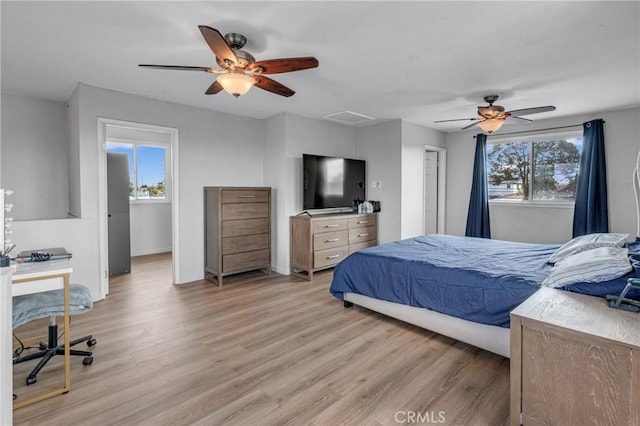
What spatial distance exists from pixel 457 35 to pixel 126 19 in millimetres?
2289

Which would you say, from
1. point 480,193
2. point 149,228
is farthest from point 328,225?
point 149,228

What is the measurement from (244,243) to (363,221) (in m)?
1.89

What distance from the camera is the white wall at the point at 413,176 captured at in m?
5.11

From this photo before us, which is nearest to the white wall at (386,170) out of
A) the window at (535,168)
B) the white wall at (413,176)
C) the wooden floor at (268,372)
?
the white wall at (413,176)

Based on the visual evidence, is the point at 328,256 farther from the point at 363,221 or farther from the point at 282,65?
the point at 282,65

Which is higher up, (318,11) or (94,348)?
(318,11)

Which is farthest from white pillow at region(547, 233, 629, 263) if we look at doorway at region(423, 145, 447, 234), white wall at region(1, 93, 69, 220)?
white wall at region(1, 93, 69, 220)

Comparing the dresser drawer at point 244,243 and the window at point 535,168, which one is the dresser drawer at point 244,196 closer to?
the dresser drawer at point 244,243

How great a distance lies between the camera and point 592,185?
14.5 ft

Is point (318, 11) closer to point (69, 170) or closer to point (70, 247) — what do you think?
point (70, 247)

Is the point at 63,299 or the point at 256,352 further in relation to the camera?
the point at 256,352

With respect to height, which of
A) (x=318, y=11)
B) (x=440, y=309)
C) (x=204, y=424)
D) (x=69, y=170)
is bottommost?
(x=204, y=424)

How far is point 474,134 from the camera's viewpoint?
5.62m

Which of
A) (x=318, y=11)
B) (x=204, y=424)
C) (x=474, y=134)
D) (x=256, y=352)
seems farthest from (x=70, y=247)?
(x=474, y=134)
